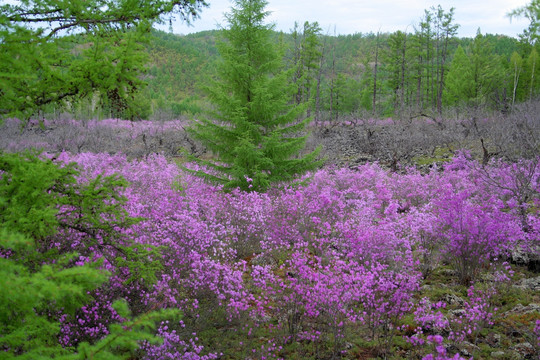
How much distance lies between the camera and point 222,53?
382 inches

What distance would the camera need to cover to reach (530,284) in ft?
17.1

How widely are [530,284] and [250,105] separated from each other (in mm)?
6972

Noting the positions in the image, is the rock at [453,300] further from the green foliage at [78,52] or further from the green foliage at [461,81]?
the green foliage at [461,81]

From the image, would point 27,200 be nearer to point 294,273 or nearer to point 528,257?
point 294,273

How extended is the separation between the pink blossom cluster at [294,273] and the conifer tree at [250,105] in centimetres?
216

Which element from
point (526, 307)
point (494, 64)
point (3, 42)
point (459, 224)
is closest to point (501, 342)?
point (526, 307)

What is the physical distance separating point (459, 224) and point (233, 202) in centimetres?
376

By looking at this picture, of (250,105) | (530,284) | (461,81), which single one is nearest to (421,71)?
(461,81)

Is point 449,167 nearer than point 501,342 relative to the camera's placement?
No

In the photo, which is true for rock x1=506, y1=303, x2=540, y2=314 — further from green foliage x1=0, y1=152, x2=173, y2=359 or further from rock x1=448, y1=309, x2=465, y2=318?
green foliage x1=0, y1=152, x2=173, y2=359

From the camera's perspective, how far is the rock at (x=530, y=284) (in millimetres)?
5132

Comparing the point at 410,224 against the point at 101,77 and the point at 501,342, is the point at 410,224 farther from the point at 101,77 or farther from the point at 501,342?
the point at 101,77

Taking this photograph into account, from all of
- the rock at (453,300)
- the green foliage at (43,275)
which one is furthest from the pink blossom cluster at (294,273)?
the green foliage at (43,275)

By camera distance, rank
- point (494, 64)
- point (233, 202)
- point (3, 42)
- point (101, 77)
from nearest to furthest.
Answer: point (3, 42) → point (101, 77) → point (233, 202) → point (494, 64)
